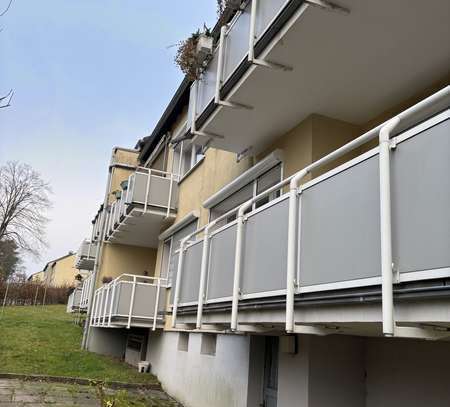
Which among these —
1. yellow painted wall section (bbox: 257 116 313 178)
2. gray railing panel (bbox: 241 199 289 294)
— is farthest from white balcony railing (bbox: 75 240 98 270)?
gray railing panel (bbox: 241 199 289 294)

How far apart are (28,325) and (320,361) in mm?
18662

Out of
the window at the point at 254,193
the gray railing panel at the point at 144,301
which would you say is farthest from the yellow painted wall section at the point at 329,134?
the gray railing panel at the point at 144,301

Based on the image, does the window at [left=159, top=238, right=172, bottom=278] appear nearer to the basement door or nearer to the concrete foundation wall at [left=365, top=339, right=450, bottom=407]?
the basement door

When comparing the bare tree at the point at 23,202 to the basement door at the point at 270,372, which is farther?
the bare tree at the point at 23,202

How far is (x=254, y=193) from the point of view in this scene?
9344 mm

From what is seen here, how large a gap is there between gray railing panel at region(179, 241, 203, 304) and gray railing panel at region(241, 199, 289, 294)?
1.87 metres

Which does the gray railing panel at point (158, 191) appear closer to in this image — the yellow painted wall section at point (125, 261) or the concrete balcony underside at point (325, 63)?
the yellow painted wall section at point (125, 261)

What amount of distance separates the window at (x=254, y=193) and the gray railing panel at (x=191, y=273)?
1.37 meters

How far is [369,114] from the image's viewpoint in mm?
7395

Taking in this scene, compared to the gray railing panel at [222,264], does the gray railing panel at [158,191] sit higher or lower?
higher

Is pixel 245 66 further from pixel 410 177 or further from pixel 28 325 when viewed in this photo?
pixel 28 325

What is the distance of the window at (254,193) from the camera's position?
861 centimetres

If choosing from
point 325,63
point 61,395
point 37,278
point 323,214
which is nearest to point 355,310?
point 323,214

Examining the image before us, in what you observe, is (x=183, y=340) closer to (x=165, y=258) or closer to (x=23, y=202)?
(x=165, y=258)
